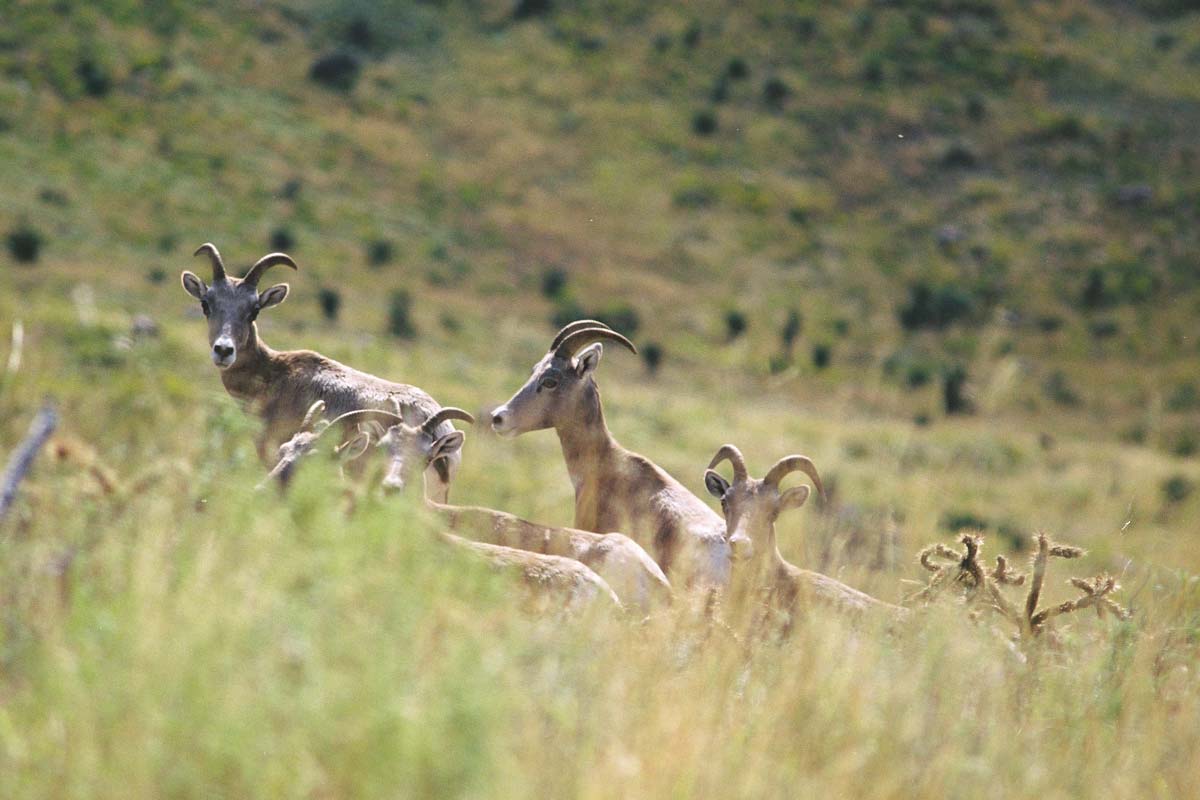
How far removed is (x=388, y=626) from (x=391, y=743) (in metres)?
0.53

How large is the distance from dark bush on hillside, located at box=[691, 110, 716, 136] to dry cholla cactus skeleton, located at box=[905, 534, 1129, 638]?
63617 millimetres

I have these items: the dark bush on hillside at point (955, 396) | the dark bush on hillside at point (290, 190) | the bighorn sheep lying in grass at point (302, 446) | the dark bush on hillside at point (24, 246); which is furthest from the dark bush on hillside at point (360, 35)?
the bighorn sheep lying in grass at point (302, 446)

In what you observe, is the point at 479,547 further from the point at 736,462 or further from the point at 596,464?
the point at 596,464

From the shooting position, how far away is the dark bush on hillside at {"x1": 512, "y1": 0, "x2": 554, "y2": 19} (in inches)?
2958

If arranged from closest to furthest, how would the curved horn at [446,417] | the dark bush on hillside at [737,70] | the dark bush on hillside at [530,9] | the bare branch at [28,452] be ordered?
the bare branch at [28,452], the curved horn at [446,417], the dark bush on hillside at [737,70], the dark bush on hillside at [530,9]

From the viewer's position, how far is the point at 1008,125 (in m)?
71.9

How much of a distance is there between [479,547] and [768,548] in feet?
8.55

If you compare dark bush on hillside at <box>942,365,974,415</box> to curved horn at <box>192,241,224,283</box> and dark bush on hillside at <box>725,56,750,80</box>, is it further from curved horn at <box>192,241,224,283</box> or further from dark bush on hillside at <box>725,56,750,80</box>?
curved horn at <box>192,241,224,283</box>

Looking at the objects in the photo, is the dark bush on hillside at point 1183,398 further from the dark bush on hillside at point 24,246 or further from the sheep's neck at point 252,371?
the sheep's neck at point 252,371

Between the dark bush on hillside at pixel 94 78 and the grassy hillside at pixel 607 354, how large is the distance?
5.9 inches

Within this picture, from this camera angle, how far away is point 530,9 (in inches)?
2970

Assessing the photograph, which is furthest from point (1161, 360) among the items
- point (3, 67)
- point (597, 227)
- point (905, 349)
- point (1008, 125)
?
point (3, 67)

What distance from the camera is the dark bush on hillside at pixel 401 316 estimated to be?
4603cm

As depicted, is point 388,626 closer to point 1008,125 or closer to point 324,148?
point 324,148
